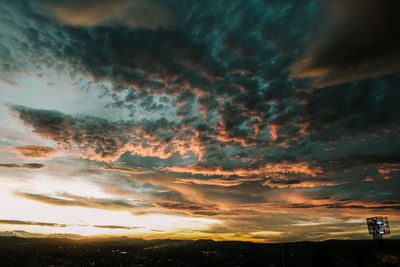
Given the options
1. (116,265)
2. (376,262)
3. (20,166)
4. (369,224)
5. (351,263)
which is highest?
(20,166)

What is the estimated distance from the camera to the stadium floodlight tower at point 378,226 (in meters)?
43.2

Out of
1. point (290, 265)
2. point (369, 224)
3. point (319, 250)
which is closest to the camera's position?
point (369, 224)

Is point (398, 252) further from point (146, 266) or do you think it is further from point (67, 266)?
point (67, 266)

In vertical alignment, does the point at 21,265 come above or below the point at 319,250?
below

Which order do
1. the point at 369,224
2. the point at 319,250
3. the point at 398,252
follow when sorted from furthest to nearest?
the point at 319,250, the point at 369,224, the point at 398,252

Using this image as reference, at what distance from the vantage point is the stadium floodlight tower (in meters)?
43.2

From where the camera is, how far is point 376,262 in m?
43.7

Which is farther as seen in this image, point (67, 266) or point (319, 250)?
point (67, 266)

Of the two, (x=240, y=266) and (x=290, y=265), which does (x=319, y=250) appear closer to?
(x=290, y=265)

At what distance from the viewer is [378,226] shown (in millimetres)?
44156

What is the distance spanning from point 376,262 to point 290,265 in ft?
476

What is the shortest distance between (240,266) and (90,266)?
4833 inches

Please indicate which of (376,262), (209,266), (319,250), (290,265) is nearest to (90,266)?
(209,266)

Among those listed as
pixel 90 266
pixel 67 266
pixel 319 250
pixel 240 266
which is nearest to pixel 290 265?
pixel 240 266
